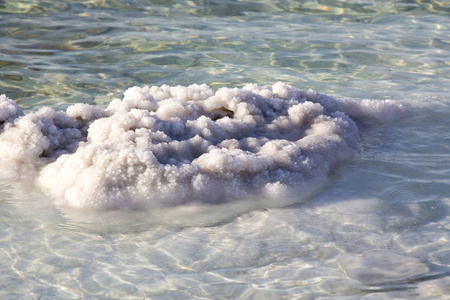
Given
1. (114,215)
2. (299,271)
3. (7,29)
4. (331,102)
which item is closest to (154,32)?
(7,29)

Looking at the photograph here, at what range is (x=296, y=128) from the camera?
4.43 m

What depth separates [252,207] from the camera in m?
3.58

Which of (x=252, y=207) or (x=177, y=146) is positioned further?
(x=177, y=146)

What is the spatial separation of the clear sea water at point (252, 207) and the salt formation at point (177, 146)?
0.12 metres

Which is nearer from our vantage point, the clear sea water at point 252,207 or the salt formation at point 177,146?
the clear sea water at point 252,207

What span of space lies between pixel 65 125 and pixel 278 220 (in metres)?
1.68

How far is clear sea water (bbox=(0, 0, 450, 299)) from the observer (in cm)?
282

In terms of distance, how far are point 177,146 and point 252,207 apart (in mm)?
649

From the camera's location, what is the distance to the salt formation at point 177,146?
3.56m

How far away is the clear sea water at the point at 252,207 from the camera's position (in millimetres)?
2822

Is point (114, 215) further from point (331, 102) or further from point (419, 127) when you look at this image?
point (419, 127)

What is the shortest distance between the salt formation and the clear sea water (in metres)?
0.12

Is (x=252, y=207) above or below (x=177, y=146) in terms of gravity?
below

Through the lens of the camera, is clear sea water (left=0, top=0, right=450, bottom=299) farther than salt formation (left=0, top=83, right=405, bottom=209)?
No
